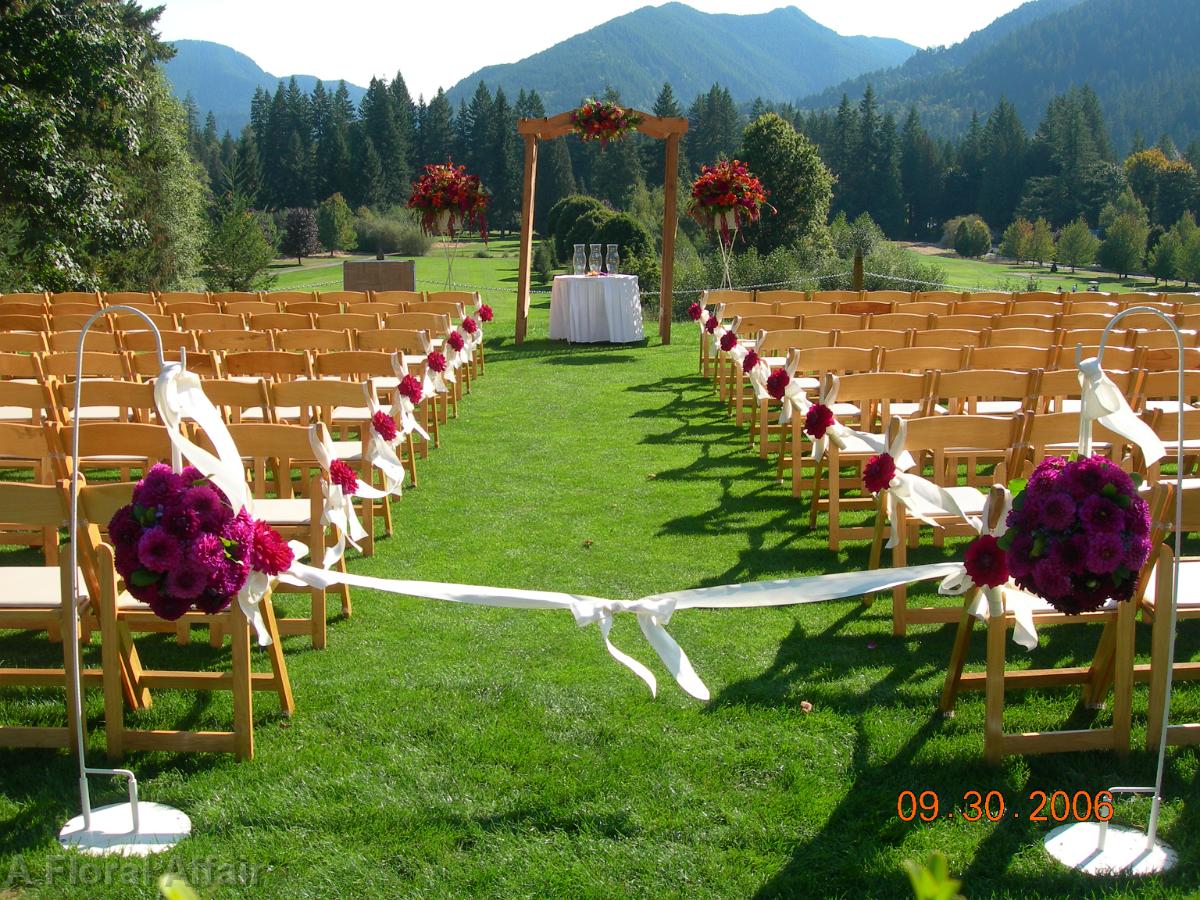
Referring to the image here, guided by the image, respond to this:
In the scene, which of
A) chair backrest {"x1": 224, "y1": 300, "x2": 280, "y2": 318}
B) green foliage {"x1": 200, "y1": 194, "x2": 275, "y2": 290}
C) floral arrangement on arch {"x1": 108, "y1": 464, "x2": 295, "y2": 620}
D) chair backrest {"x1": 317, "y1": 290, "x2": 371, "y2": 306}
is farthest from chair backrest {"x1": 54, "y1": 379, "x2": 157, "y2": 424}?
green foliage {"x1": 200, "y1": 194, "x2": 275, "y2": 290}

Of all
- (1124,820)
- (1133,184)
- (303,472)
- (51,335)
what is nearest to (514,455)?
(303,472)

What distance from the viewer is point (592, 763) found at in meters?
3.68

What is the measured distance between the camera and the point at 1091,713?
3979mm

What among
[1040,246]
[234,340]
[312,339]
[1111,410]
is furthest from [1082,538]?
[1040,246]

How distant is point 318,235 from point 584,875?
62046 millimetres

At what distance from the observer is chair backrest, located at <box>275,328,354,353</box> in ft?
27.7

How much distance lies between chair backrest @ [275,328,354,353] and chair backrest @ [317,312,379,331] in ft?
2.23

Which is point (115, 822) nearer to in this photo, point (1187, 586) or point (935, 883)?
point (935, 883)

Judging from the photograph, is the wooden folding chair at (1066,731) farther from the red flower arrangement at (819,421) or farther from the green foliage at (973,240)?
the green foliage at (973,240)

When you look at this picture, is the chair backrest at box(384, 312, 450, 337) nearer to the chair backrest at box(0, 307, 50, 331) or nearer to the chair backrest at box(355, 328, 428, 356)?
the chair backrest at box(355, 328, 428, 356)

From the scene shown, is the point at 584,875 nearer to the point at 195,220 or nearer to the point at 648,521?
the point at 648,521

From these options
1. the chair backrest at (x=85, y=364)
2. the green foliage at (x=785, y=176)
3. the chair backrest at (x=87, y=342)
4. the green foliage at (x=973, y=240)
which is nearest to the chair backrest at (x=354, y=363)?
the chair backrest at (x=85, y=364)

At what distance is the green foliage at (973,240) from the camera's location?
2894 inches

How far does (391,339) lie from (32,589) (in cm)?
499
